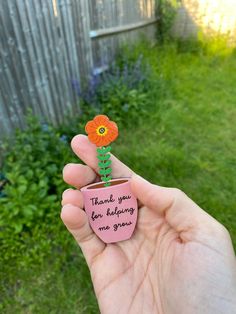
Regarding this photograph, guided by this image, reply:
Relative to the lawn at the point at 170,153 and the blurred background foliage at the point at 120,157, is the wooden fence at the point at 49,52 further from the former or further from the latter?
the lawn at the point at 170,153

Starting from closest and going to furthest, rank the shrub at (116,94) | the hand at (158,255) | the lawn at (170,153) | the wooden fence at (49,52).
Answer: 1. the hand at (158,255)
2. the lawn at (170,153)
3. the wooden fence at (49,52)
4. the shrub at (116,94)

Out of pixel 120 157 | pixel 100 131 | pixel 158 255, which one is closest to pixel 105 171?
pixel 100 131

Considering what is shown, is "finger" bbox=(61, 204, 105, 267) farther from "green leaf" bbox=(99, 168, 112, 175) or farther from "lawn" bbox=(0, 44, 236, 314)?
"lawn" bbox=(0, 44, 236, 314)

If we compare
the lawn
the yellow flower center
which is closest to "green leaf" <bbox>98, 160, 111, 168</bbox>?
the yellow flower center

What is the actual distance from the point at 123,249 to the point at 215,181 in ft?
5.73

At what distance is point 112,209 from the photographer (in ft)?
4.77

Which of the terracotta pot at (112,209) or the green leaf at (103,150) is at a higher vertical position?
the green leaf at (103,150)

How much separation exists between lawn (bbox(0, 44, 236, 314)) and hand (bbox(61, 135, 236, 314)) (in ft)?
2.69

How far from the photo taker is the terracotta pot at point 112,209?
140 centimetres

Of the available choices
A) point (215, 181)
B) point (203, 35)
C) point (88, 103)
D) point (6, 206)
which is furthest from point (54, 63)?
point (203, 35)

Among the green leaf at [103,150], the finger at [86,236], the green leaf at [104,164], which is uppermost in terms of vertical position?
the green leaf at [103,150]

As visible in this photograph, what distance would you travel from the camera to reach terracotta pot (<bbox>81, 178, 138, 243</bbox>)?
1398 mm

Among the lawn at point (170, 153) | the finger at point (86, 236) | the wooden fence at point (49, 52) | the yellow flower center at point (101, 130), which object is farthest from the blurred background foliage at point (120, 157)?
the yellow flower center at point (101, 130)

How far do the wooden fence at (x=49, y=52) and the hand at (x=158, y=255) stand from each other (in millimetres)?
1699
